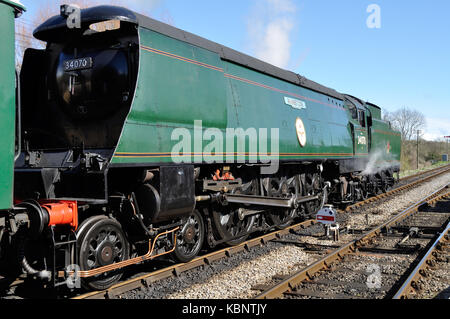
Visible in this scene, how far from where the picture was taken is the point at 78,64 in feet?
18.4

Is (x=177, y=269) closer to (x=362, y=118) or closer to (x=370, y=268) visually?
(x=370, y=268)

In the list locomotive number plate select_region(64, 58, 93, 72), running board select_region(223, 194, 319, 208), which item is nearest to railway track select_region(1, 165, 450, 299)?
running board select_region(223, 194, 319, 208)

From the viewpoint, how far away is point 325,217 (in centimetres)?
845

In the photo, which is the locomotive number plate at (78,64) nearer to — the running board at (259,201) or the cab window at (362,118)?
the running board at (259,201)

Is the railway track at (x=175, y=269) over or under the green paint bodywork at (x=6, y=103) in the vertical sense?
under

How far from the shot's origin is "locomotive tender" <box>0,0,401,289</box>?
4664 mm

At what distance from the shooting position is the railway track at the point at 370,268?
5.38 metres

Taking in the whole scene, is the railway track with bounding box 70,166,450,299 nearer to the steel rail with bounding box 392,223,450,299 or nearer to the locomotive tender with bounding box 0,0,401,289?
the locomotive tender with bounding box 0,0,401,289

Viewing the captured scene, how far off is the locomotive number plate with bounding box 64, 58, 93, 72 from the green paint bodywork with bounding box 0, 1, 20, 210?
1962 mm

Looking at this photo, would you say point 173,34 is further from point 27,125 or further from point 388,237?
point 388,237

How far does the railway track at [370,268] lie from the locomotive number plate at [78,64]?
3.95 metres

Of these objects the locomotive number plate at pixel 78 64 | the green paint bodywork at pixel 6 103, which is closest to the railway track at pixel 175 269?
the green paint bodywork at pixel 6 103

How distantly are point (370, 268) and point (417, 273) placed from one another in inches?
29.7
